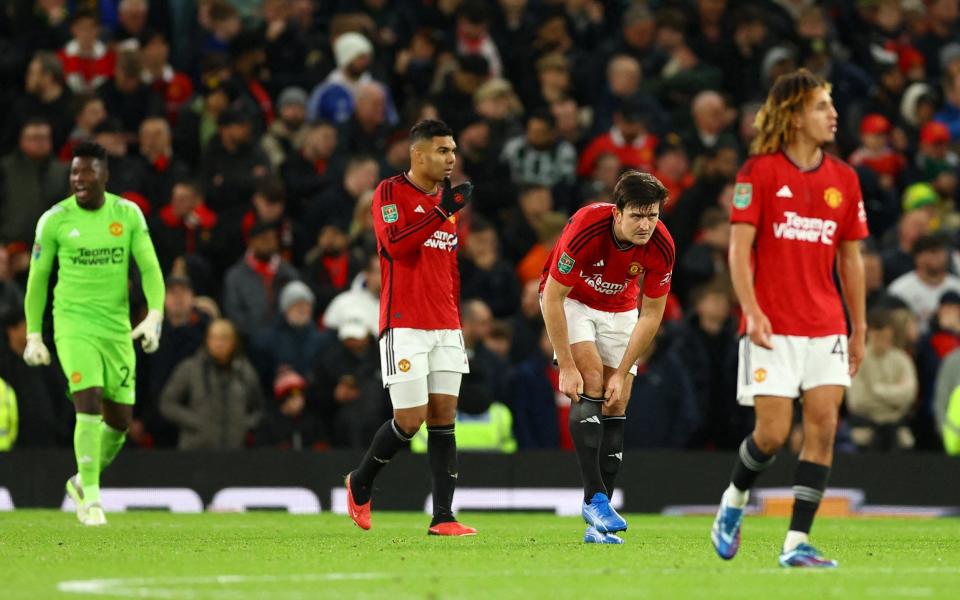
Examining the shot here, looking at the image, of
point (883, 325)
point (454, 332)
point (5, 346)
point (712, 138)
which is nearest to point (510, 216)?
point (712, 138)

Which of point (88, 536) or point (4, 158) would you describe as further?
point (4, 158)

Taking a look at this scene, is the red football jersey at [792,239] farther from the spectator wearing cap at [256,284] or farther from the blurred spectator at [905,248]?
the blurred spectator at [905,248]

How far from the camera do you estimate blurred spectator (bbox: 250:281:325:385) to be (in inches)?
685

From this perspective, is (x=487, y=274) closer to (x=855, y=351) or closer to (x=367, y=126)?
(x=367, y=126)

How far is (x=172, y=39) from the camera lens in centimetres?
2148

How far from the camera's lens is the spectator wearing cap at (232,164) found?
1884cm

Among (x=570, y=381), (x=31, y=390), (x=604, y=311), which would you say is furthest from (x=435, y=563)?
(x=31, y=390)

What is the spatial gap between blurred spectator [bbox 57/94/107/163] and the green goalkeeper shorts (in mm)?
5378

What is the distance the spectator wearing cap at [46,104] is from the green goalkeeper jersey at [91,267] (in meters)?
5.32

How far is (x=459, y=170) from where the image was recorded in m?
19.4

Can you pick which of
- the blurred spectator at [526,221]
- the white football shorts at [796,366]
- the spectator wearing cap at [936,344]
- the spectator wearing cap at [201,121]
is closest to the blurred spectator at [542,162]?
the blurred spectator at [526,221]

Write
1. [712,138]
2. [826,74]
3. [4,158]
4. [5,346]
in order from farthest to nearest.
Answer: [826,74]
[712,138]
[4,158]
[5,346]

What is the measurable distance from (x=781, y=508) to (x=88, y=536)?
26.5ft

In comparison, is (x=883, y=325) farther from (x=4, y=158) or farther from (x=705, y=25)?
(x=4, y=158)
